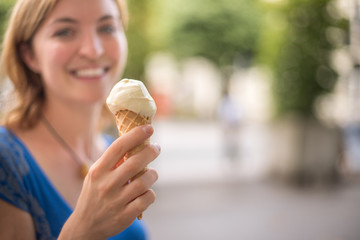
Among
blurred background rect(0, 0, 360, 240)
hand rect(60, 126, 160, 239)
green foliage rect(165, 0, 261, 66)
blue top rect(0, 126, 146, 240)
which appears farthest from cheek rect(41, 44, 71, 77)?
green foliage rect(165, 0, 261, 66)

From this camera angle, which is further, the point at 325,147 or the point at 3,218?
the point at 325,147

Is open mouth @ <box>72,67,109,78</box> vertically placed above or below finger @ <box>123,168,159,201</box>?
above

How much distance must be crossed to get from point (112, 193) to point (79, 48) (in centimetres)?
74

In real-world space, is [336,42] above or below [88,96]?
above

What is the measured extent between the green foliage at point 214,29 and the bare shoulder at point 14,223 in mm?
23532

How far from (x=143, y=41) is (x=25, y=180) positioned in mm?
4974

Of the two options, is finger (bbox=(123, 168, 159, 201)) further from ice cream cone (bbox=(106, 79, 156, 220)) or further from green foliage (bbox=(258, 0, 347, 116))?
green foliage (bbox=(258, 0, 347, 116))

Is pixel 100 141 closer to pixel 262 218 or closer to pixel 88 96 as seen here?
pixel 88 96

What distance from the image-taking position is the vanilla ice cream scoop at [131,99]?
1.33 meters

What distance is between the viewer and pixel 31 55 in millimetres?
1756

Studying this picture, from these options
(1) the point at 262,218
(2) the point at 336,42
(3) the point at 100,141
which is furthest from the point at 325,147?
(3) the point at 100,141

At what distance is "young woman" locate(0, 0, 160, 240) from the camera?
116 cm

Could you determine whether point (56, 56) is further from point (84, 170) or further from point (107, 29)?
point (84, 170)

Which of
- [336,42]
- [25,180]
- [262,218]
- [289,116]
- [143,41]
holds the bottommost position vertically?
[262,218]
